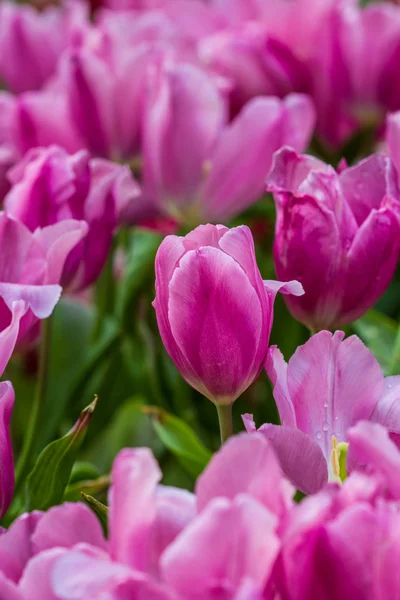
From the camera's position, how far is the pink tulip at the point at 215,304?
0.36 m

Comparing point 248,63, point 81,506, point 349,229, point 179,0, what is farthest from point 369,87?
point 81,506

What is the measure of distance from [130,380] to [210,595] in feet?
1.51

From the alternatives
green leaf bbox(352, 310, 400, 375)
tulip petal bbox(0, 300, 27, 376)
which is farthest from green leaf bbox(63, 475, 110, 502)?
green leaf bbox(352, 310, 400, 375)

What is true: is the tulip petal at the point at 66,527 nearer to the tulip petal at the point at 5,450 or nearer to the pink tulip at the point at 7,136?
the tulip petal at the point at 5,450

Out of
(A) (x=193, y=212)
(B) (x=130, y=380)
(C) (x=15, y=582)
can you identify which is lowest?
(B) (x=130, y=380)

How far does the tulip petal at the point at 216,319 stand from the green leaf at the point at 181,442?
5.0 inches

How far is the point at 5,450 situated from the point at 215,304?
0.09 m

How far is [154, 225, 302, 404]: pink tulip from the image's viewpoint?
358 mm

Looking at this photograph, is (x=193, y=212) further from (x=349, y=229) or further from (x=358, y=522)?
(x=358, y=522)

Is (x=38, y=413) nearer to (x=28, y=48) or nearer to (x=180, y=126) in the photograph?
(x=180, y=126)

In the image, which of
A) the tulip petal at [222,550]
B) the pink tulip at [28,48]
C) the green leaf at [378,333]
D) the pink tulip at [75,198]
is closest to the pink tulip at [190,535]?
the tulip petal at [222,550]

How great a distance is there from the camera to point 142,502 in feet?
0.87

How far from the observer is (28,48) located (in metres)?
0.88

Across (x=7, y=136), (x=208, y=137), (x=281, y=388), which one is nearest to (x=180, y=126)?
(x=208, y=137)
